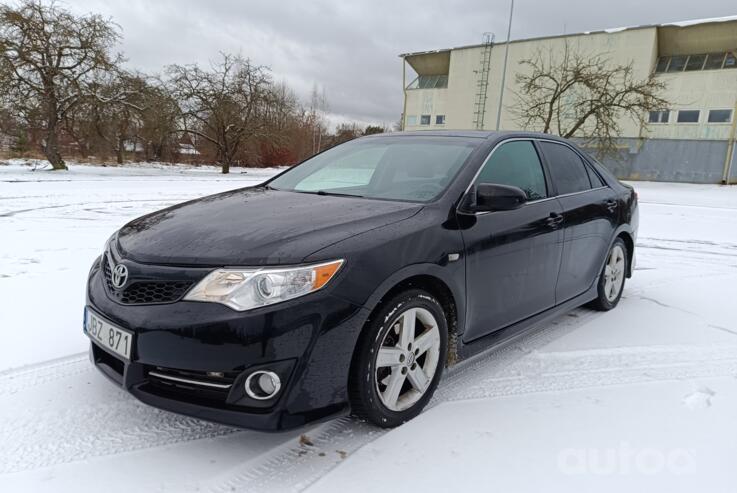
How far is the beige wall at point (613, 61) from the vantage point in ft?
95.2

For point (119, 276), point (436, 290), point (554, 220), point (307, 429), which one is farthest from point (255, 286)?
point (554, 220)

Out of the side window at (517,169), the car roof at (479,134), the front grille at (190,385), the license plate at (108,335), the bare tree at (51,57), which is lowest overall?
the front grille at (190,385)

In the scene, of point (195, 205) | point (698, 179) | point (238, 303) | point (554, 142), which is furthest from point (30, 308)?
point (698, 179)

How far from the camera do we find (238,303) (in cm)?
201

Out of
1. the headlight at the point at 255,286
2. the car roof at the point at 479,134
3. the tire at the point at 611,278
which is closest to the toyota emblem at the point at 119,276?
the headlight at the point at 255,286

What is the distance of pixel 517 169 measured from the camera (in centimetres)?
333

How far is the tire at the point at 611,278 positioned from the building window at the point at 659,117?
30967 mm

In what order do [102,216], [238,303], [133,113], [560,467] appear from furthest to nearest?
1. [133,113]
2. [102,216]
3. [560,467]
4. [238,303]

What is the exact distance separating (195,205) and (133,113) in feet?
69.7

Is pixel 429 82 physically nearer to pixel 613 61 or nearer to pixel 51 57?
pixel 613 61

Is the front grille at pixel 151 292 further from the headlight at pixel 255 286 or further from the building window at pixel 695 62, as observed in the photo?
the building window at pixel 695 62

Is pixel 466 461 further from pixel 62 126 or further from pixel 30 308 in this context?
pixel 62 126

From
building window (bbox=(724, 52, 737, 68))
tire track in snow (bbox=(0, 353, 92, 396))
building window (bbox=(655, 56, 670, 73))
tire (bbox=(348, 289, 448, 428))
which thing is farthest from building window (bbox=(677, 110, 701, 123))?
tire track in snow (bbox=(0, 353, 92, 396))

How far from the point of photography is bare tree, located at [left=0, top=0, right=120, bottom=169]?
18.6 metres
